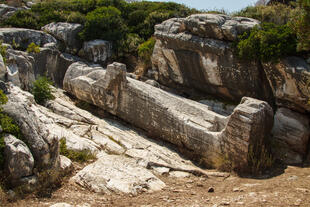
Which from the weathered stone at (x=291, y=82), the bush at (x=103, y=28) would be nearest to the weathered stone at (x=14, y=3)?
the bush at (x=103, y=28)

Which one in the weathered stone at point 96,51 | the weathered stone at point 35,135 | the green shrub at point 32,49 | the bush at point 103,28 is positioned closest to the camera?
the weathered stone at point 35,135

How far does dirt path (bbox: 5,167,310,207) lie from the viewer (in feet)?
17.5

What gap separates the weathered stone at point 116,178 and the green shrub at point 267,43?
17.6ft

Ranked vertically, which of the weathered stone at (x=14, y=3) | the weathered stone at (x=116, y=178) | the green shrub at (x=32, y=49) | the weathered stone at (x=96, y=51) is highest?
the weathered stone at (x=14, y=3)

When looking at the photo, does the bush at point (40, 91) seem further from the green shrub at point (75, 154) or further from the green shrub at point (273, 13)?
the green shrub at point (273, 13)

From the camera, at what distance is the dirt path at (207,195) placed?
5.35 m

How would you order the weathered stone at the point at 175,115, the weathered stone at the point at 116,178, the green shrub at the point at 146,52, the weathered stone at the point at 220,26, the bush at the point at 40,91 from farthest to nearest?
the green shrub at the point at 146,52 → the weathered stone at the point at 220,26 → the bush at the point at 40,91 → the weathered stone at the point at 175,115 → the weathered stone at the point at 116,178

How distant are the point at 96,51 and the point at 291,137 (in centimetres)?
1036

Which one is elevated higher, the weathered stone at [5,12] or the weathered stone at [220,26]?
the weathered stone at [220,26]

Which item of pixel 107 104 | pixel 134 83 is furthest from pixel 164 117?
pixel 107 104

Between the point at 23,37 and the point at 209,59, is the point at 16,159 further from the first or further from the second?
the point at 23,37

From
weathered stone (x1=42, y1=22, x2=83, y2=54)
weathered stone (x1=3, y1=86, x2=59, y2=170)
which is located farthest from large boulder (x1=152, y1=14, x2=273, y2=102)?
weathered stone (x1=3, y1=86, x2=59, y2=170)

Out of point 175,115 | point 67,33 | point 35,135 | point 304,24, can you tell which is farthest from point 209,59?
point 67,33

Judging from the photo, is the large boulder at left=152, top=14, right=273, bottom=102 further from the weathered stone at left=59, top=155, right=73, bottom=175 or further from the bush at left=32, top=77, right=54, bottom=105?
the weathered stone at left=59, top=155, right=73, bottom=175
